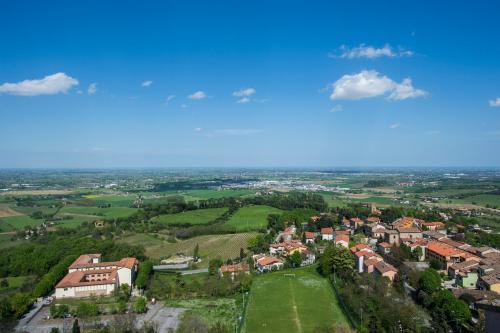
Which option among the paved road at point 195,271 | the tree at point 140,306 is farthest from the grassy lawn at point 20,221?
the tree at point 140,306

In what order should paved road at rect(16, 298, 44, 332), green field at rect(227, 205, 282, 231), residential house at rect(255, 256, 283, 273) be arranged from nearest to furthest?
paved road at rect(16, 298, 44, 332), residential house at rect(255, 256, 283, 273), green field at rect(227, 205, 282, 231)

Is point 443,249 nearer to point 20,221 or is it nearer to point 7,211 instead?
point 20,221

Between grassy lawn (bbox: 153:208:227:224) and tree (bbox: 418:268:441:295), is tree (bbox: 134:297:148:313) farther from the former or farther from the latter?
grassy lawn (bbox: 153:208:227:224)

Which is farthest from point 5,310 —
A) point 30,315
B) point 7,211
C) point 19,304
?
point 7,211

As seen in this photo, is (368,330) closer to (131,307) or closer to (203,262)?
(131,307)

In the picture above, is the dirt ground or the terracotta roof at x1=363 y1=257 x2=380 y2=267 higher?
the terracotta roof at x1=363 y1=257 x2=380 y2=267

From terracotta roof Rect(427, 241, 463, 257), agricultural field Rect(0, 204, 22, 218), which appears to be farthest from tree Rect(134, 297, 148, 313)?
agricultural field Rect(0, 204, 22, 218)
